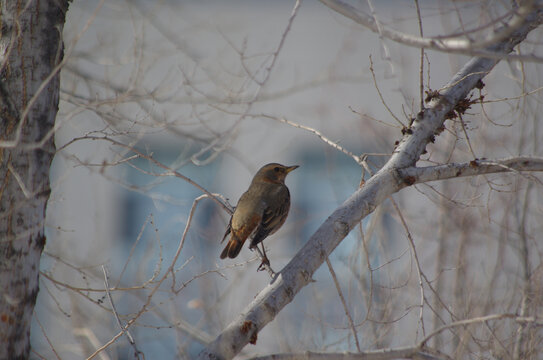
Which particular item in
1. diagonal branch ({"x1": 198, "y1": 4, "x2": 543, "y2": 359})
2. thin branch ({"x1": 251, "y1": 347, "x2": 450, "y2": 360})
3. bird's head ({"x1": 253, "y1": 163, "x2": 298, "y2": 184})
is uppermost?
bird's head ({"x1": 253, "y1": 163, "x2": 298, "y2": 184})

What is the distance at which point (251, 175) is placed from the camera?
1047 centimetres

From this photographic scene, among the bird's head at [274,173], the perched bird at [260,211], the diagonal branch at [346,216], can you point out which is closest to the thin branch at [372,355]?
the diagonal branch at [346,216]

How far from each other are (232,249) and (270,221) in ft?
1.89

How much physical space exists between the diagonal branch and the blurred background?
1.75 metres

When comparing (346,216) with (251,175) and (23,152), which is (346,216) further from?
(251,175)

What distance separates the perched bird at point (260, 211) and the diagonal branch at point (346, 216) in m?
1.29

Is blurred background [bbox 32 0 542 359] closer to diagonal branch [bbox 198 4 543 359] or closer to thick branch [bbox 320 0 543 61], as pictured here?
diagonal branch [bbox 198 4 543 359]

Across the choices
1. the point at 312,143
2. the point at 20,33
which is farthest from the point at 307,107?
the point at 20,33

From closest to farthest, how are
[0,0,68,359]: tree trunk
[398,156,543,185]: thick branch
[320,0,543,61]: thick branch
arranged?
[320,0,543,61]: thick branch → [0,0,68,359]: tree trunk → [398,156,543,185]: thick branch

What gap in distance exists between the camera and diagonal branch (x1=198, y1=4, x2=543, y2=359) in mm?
3260

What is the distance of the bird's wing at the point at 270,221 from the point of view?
5.22 meters

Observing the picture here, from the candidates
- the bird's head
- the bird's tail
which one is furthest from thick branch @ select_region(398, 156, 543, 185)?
the bird's head

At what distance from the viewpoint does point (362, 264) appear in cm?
683

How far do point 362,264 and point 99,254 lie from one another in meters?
4.70
